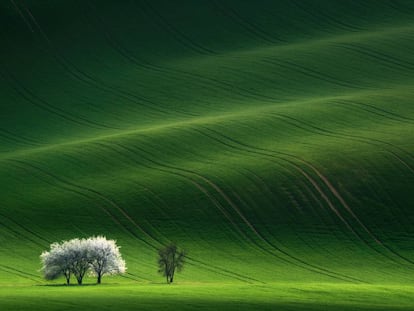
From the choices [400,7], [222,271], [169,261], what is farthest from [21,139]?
[400,7]

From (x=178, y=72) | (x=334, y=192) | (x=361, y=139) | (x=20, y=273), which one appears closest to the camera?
(x=20, y=273)

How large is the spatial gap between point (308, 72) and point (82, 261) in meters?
41.3

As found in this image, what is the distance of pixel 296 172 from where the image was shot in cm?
6875

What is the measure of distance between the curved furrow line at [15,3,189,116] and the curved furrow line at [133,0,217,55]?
10.9 metres

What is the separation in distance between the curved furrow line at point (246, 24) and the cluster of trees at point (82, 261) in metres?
48.2

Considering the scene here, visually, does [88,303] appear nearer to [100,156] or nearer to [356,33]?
[100,156]

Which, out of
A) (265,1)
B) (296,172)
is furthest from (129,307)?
(265,1)

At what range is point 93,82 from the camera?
302 feet

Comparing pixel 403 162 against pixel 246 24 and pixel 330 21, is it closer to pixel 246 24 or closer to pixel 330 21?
pixel 330 21

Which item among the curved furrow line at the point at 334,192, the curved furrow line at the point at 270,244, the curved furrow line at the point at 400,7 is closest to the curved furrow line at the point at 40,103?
the curved furrow line at the point at 334,192

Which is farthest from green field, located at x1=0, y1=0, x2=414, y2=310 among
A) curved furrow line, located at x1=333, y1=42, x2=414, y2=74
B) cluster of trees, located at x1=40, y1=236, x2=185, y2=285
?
cluster of trees, located at x1=40, y1=236, x2=185, y2=285

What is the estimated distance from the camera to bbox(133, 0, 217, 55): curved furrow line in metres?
98.2

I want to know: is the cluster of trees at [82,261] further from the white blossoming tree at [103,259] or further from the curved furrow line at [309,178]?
the curved furrow line at [309,178]

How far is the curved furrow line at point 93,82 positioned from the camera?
8656 cm
